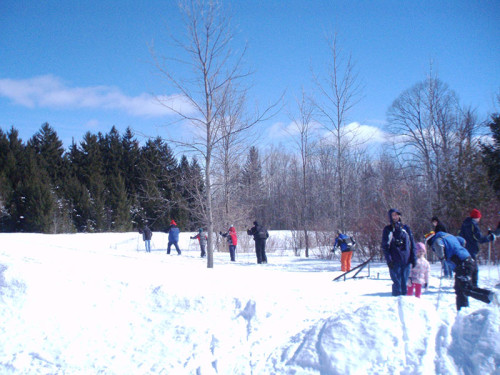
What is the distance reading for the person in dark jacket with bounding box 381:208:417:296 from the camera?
275 inches

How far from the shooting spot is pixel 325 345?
4.39m

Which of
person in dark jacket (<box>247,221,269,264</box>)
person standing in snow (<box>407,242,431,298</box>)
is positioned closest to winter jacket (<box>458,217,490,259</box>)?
person standing in snow (<box>407,242,431,298</box>)

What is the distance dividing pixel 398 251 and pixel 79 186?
34.3 m

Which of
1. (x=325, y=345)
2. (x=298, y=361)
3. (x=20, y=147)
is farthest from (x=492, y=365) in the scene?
(x=20, y=147)

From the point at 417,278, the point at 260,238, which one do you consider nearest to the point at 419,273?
the point at 417,278

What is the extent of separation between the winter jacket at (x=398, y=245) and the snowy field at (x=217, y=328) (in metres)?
0.92

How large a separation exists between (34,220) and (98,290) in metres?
29.1

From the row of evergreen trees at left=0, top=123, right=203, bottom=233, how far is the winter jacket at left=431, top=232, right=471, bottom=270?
23034 mm

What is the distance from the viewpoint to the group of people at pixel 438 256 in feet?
19.2

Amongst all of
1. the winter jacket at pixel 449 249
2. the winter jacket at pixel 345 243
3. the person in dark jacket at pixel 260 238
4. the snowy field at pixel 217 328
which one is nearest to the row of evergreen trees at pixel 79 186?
the person in dark jacket at pixel 260 238

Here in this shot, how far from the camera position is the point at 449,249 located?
20.1 ft

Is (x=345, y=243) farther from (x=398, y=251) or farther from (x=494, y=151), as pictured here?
(x=494, y=151)

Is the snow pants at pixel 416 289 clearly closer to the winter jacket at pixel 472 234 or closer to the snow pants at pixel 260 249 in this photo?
the winter jacket at pixel 472 234

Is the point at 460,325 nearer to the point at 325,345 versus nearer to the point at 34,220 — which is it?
the point at 325,345
